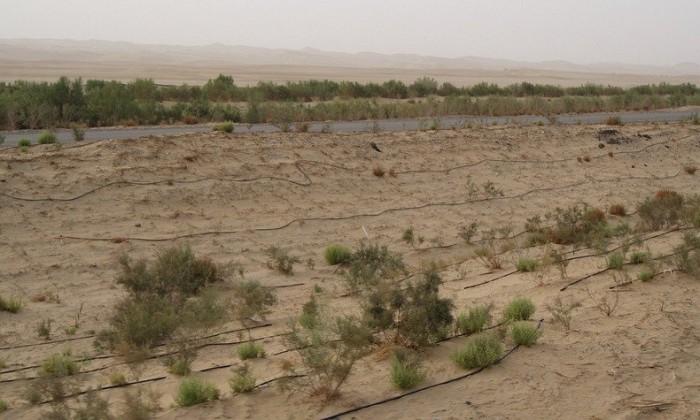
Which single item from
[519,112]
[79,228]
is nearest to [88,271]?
[79,228]

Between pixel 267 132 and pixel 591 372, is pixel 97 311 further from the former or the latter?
pixel 267 132

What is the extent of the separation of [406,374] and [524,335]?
2070mm

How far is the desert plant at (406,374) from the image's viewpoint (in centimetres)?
872

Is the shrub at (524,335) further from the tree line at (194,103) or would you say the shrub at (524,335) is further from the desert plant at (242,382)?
the tree line at (194,103)

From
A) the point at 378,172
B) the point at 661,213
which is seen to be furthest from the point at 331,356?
the point at 378,172

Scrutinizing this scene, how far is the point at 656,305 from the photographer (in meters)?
11.4

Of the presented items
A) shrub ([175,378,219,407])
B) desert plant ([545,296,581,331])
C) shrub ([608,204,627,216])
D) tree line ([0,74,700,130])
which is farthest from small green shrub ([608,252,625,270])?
tree line ([0,74,700,130])

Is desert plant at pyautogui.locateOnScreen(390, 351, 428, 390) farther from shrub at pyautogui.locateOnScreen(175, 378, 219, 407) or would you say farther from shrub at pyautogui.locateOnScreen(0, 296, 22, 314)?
shrub at pyautogui.locateOnScreen(0, 296, 22, 314)

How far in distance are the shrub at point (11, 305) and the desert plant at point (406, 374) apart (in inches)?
310

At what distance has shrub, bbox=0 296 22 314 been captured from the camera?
44.7 ft

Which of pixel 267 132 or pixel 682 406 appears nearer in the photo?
pixel 682 406

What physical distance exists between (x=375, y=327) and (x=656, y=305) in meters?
4.42

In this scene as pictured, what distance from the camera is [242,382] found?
883 cm

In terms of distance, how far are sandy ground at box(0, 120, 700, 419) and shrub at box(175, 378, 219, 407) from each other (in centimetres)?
11
